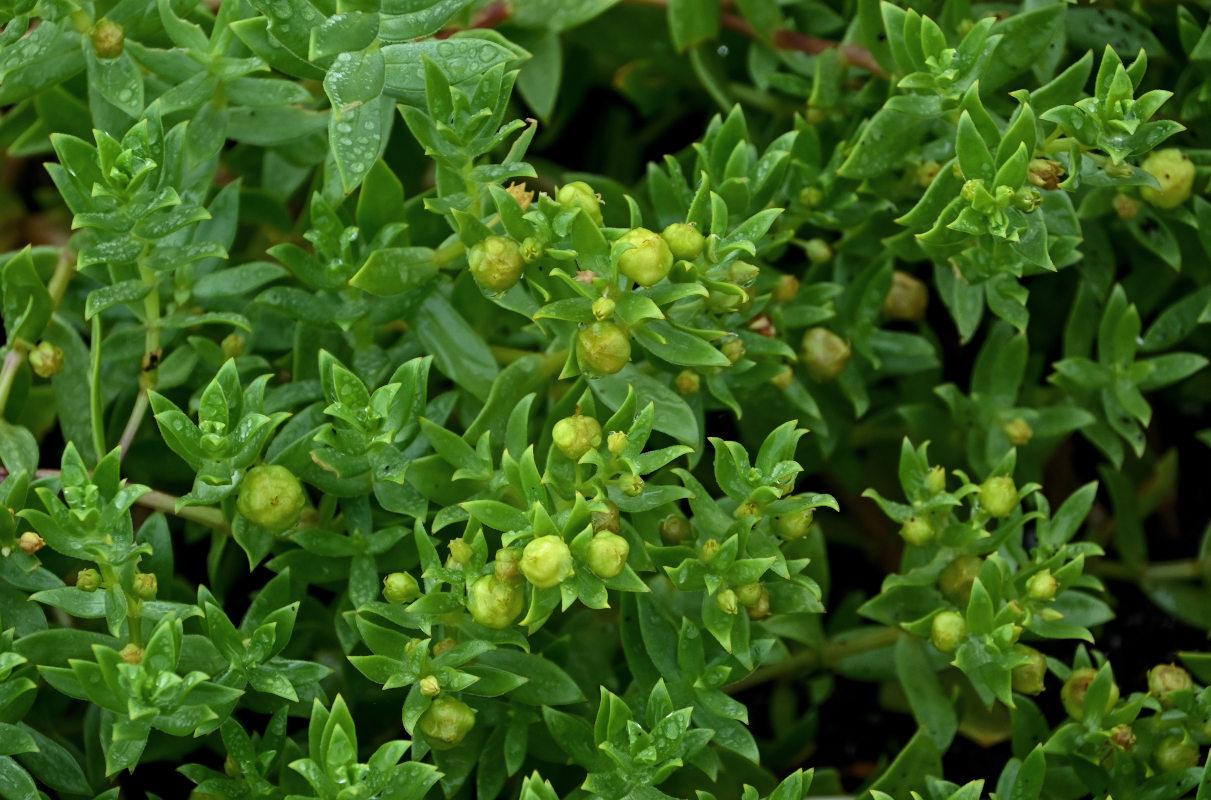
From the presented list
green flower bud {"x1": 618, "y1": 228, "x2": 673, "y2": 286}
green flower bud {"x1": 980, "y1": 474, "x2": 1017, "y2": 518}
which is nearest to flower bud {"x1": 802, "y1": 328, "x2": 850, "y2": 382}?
green flower bud {"x1": 980, "y1": 474, "x2": 1017, "y2": 518}

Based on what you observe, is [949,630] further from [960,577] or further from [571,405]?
[571,405]

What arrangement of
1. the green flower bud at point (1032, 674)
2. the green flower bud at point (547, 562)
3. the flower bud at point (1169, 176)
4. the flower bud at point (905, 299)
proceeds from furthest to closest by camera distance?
the flower bud at point (905, 299) < the flower bud at point (1169, 176) < the green flower bud at point (1032, 674) < the green flower bud at point (547, 562)

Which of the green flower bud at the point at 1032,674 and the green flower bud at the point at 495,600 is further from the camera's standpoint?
the green flower bud at the point at 1032,674

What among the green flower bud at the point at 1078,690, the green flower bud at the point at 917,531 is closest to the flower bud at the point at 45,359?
the green flower bud at the point at 917,531

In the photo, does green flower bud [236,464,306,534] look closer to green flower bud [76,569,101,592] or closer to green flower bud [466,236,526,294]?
green flower bud [76,569,101,592]

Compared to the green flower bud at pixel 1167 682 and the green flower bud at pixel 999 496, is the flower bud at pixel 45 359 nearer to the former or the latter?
the green flower bud at pixel 999 496

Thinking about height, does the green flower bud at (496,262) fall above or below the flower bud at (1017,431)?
above

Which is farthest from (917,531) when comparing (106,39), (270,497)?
(106,39)

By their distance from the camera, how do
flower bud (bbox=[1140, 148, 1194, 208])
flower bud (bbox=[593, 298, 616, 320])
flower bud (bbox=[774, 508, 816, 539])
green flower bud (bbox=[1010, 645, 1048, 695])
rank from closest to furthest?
flower bud (bbox=[593, 298, 616, 320])
flower bud (bbox=[774, 508, 816, 539])
green flower bud (bbox=[1010, 645, 1048, 695])
flower bud (bbox=[1140, 148, 1194, 208])
